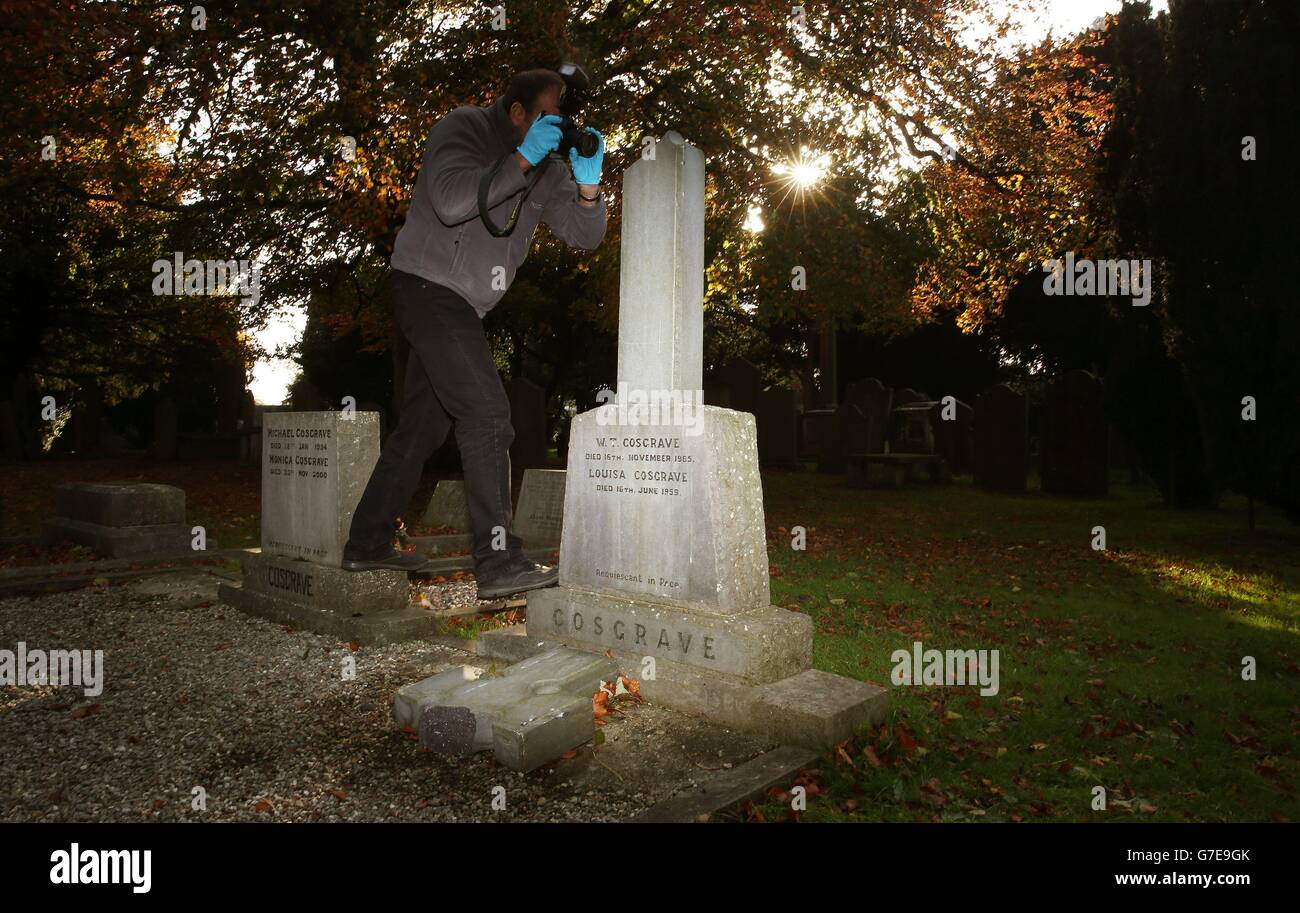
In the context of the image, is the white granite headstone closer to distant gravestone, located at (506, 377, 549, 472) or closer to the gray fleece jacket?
the gray fleece jacket

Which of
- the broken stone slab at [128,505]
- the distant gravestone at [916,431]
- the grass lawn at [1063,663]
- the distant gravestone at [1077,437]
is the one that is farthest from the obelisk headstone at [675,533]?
the distant gravestone at [916,431]

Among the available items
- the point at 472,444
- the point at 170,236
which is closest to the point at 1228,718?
the point at 472,444

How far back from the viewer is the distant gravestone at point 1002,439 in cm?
1642

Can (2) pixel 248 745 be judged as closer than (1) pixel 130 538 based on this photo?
Yes

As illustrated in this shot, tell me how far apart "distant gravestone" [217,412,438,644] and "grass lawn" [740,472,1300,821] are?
9.01 ft

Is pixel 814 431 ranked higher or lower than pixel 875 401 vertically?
lower

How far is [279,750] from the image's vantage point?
142 inches

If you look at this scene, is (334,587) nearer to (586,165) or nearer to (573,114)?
(586,165)

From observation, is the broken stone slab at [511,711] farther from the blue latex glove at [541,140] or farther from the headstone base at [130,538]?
the headstone base at [130,538]

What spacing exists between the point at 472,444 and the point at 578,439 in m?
0.59

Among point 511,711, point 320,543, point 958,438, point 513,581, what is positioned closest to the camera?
point 511,711

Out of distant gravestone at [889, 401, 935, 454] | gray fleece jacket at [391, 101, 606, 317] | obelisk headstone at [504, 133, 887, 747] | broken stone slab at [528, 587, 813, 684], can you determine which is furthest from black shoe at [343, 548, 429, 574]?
distant gravestone at [889, 401, 935, 454]

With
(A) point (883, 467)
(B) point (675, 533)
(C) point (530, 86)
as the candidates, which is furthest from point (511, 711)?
(A) point (883, 467)

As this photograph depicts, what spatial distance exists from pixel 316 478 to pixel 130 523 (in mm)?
3962
